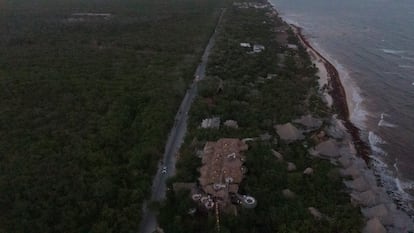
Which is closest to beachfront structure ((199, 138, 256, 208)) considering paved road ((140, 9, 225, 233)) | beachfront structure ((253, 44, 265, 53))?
paved road ((140, 9, 225, 233))

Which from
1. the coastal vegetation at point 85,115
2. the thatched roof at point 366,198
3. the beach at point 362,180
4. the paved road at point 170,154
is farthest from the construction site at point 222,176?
the beach at point 362,180

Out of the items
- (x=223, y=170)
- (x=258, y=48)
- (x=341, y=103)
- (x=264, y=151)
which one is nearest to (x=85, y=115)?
(x=223, y=170)

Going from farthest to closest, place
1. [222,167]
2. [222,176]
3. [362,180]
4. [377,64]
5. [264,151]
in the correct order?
[377,64] → [264,151] → [362,180] → [222,167] → [222,176]

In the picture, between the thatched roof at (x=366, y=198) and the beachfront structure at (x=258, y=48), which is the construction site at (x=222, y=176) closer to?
the thatched roof at (x=366, y=198)

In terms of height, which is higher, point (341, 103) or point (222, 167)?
point (222, 167)

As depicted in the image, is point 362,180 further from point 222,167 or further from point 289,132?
point 222,167
